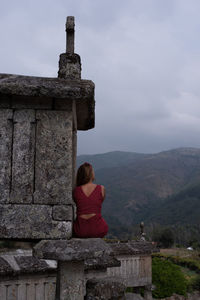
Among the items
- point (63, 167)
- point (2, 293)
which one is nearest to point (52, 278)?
point (2, 293)

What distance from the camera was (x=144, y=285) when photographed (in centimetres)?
1298

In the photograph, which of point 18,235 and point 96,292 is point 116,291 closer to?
point 96,292

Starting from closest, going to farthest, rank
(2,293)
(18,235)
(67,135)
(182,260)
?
(18,235) < (67,135) < (2,293) < (182,260)

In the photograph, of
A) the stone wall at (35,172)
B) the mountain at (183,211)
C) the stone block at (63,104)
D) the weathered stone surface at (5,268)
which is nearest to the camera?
the stone wall at (35,172)

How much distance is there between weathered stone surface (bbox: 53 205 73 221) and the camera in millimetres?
4781

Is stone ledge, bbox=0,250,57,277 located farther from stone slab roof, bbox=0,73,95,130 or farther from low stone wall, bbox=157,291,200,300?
low stone wall, bbox=157,291,200,300

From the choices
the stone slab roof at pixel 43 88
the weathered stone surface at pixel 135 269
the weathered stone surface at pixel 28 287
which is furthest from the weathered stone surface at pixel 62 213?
the weathered stone surface at pixel 135 269

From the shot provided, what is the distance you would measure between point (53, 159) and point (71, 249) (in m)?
1.39

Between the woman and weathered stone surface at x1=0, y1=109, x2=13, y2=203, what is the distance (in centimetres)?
108

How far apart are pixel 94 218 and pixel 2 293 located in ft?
12.4

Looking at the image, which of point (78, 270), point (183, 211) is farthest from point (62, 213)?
point (183, 211)

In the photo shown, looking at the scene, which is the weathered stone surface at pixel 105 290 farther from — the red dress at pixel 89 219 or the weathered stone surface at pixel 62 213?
the weathered stone surface at pixel 62 213

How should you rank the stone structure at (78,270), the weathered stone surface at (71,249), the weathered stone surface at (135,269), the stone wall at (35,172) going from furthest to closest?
the weathered stone surface at (135,269)
the stone wall at (35,172)
the stone structure at (78,270)
the weathered stone surface at (71,249)

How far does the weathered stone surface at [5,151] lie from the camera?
16.0 feet
